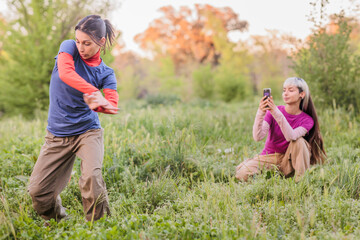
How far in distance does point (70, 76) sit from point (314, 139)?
10.2ft

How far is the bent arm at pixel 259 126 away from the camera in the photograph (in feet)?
12.7

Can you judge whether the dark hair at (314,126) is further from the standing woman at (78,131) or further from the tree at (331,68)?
the tree at (331,68)

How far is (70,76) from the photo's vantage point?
2.65 metres

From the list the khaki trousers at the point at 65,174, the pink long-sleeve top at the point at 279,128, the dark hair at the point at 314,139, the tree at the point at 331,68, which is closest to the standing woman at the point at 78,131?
the khaki trousers at the point at 65,174

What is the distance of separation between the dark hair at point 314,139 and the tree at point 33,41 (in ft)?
24.2

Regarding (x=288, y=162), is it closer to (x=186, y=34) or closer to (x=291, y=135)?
(x=291, y=135)

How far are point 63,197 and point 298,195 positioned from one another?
253cm

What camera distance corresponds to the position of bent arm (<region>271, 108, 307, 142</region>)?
3723mm

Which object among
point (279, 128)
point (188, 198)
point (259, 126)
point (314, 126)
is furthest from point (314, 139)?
point (188, 198)

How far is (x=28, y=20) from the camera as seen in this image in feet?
31.2

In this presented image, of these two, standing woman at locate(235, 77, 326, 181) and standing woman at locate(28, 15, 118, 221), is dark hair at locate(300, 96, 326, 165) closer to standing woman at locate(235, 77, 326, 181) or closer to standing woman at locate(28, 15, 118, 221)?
standing woman at locate(235, 77, 326, 181)

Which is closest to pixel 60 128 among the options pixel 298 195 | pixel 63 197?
pixel 63 197

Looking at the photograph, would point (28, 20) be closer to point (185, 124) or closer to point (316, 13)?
point (185, 124)

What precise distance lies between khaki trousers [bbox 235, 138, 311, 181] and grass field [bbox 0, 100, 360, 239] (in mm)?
183
